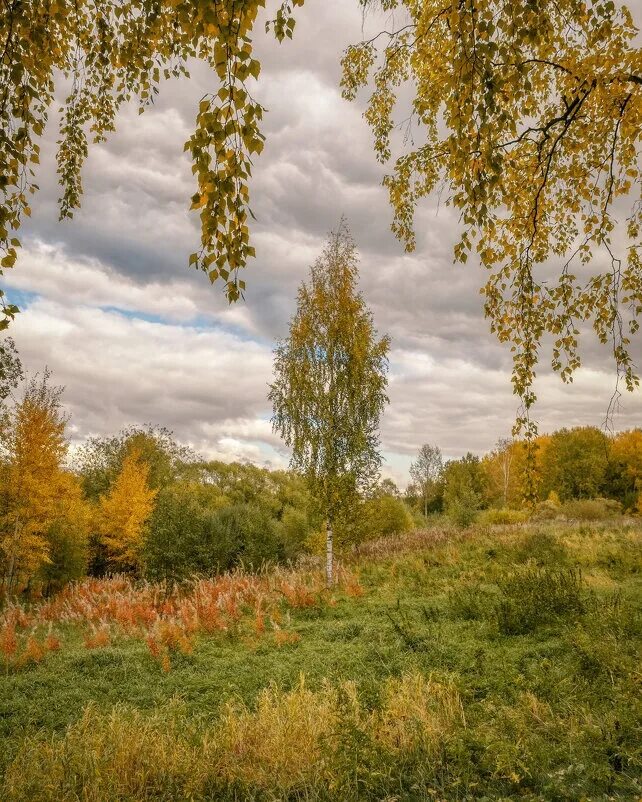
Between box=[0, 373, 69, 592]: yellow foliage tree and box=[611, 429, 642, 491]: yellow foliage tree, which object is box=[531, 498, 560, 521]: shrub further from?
box=[0, 373, 69, 592]: yellow foliage tree

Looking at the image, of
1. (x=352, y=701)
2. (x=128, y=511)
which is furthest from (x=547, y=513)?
(x=352, y=701)

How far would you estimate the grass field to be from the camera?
334cm

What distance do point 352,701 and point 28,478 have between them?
17921 millimetres

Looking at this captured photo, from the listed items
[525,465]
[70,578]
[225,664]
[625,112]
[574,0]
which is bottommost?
[70,578]

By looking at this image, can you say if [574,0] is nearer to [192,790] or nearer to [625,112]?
[625,112]

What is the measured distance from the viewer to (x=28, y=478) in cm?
1856

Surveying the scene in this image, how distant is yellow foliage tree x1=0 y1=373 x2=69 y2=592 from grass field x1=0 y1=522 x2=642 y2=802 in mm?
10277

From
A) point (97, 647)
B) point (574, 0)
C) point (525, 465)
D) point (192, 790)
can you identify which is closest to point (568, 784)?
point (525, 465)

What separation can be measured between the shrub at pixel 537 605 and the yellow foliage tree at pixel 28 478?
17612 mm

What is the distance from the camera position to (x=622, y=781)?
9.50ft

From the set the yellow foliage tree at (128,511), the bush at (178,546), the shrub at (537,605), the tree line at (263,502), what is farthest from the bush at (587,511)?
the yellow foliage tree at (128,511)

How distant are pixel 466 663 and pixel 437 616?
7.26 ft

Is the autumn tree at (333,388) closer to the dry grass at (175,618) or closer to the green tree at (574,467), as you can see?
the dry grass at (175,618)

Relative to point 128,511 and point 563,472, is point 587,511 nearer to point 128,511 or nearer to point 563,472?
point 563,472
